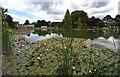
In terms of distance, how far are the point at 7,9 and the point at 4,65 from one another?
283 centimetres

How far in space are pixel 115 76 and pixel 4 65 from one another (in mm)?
2429

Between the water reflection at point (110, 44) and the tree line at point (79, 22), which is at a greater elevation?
the tree line at point (79, 22)

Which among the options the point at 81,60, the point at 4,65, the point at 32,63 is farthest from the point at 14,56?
the point at 81,60

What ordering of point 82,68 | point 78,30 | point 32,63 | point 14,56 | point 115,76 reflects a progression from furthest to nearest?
point 14,56, point 32,63, point 82,68, point 78,30, point 115,76

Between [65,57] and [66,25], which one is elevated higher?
[66,25]

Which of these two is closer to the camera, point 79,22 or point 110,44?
point 79,22

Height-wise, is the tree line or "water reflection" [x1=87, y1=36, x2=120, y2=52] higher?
the tree line

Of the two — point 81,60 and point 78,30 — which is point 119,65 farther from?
point 81,60

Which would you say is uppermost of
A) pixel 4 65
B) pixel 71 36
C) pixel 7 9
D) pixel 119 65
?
pixel 7 9

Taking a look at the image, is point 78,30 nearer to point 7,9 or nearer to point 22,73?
point 22,73

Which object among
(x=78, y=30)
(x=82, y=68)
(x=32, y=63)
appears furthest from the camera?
(x=32, y=63)

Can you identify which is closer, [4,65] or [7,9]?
[4,65]

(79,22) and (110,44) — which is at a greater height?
(79,22)

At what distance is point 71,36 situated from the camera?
9.27 ft
